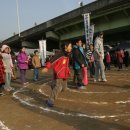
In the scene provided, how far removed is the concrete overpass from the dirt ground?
17.8m

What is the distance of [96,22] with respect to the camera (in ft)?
116

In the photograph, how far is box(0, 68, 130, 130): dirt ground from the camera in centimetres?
769

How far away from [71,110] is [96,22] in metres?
26.9

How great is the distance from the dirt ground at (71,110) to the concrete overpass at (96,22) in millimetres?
17819

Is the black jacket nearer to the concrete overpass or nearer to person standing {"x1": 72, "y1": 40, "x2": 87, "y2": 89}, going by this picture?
person standing {"x1": 72, "y1": 40, "x2": 87, "y2": 89}

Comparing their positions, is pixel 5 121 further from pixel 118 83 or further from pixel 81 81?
pixel 118 83

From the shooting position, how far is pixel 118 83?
13773mm

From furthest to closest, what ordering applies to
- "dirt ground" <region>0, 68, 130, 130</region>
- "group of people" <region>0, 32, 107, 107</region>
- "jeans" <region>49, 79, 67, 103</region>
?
"group of people" <region>0, 32, 107, 107</region> → "jeans" <region>49, 79, 67, 103</region> → "dirt ground" <region>0, 68, 130, 130</region>

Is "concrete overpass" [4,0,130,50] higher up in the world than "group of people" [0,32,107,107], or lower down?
higher up

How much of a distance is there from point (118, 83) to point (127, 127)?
6643mm

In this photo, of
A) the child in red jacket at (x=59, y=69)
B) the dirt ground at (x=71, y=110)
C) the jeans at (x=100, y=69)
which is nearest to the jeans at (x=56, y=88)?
the child in red jacket at (x=59, y=69)

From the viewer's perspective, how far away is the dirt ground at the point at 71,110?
7.69 metres

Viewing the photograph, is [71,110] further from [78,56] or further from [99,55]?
[99,55]

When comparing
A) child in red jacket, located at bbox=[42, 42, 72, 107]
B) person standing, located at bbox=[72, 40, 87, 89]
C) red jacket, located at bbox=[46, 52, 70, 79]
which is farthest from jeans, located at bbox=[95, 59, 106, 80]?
red jacket, located at bbox=[46, 52, 70, 79]
